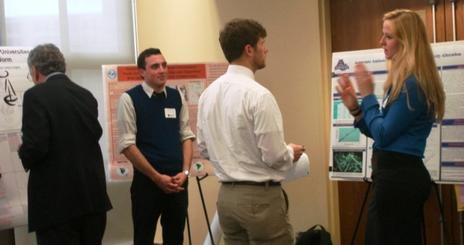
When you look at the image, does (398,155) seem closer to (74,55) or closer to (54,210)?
(54,210)

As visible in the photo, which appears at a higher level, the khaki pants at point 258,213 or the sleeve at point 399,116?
the sleeve at point 399,116

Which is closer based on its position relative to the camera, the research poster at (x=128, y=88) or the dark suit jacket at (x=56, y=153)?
the dark suit jacket at (x=56, y=153)

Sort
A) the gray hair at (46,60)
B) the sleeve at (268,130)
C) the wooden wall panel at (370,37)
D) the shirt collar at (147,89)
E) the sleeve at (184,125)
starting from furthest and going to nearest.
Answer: the wooden wall panel at (370,37) → the sleeve at (184,125) → the shirt collar at (147,89) → the gray hair at (46,60) → the sleeve at (268,130)

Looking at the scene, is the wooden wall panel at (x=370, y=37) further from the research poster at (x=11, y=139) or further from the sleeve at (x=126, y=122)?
the research poster at (x=11, y=139)

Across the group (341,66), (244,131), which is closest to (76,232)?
(244,131)

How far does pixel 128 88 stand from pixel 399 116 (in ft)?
6.56

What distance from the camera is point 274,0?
Result: 422cm

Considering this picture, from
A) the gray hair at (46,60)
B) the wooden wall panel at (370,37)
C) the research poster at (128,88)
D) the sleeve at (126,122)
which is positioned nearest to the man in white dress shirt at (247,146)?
the gray hair at (46,60)

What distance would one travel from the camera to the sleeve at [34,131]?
240 cm

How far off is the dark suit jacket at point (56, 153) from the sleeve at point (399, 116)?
1.34 m

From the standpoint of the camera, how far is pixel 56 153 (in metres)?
2.47

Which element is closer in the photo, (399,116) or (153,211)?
(399,116)

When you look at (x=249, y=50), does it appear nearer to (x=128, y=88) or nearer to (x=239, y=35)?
(x=239, y=35)

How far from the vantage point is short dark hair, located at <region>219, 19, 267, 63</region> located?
6.89ft
